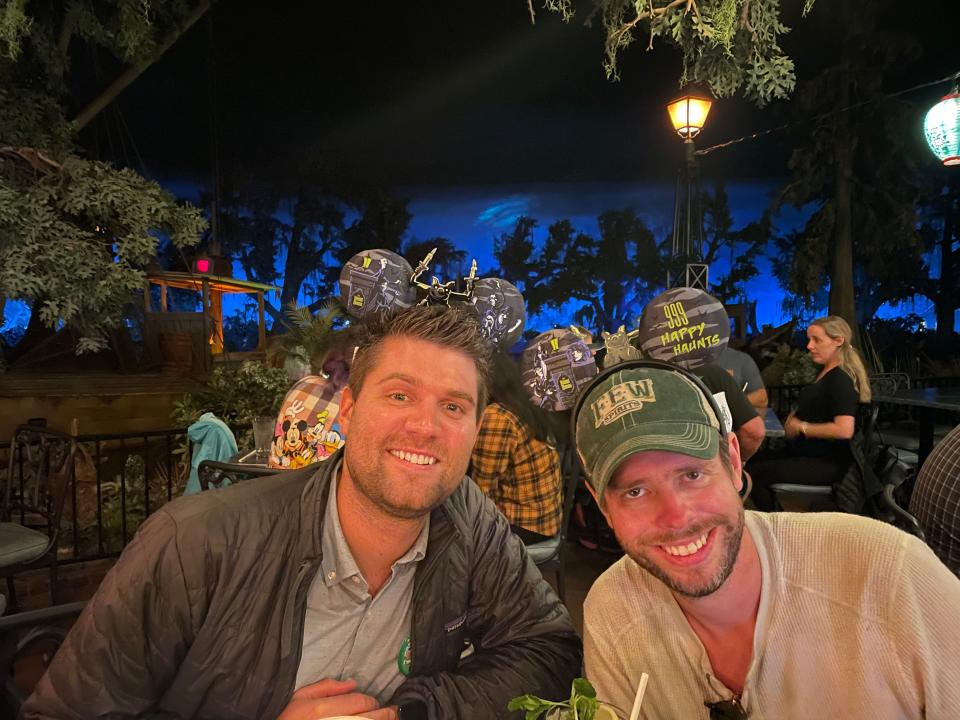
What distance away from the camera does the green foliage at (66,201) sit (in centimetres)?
483

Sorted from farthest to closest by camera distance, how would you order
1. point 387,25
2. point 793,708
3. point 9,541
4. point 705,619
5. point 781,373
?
point 387,25 < point 781,373 < point 9,541 < point 705,619 < point 793,708

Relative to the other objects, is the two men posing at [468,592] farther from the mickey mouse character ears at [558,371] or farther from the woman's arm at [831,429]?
the woman's arm at [831,429]

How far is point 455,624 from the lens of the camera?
1.42m

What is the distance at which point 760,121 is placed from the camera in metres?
15.4

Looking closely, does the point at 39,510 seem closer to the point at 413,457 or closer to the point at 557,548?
the point at 557,548

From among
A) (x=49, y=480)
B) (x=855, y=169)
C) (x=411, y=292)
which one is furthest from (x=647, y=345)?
(x=855, y=169)

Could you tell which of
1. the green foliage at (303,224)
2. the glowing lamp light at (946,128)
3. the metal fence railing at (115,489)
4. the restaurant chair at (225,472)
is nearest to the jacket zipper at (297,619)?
the restaurant chair at (225,472)

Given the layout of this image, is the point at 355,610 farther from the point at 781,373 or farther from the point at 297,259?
the point at 297,259

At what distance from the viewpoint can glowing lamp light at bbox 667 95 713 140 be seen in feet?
20.3

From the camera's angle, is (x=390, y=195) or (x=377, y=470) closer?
(x=377, y=470)

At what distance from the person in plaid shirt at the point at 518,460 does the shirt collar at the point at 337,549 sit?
1.33 meters

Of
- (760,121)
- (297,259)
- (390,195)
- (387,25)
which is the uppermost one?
(387,25)

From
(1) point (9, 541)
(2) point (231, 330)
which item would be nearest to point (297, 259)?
(2) point (231, 330)

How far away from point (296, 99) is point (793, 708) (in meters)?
18.3
